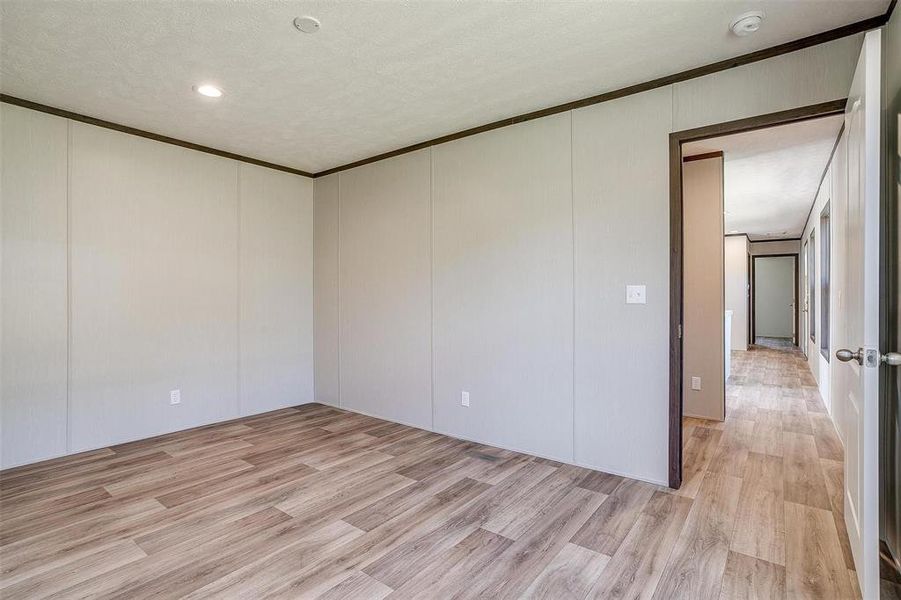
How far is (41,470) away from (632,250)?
4286 millimetres

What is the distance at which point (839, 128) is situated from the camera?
3.47 metres

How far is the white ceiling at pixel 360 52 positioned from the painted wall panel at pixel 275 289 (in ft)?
4.03

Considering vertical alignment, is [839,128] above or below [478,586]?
above

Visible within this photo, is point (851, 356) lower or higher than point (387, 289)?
lower

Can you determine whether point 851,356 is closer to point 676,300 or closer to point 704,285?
point 676,300

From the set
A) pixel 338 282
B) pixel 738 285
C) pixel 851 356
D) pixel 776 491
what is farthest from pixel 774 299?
pixel 851 356

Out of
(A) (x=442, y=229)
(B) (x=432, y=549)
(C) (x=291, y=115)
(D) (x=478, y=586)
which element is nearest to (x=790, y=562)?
(D) (x=478, y=586)

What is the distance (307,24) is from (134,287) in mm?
2745

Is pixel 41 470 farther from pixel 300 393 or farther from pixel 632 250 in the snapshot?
pixel 632 250

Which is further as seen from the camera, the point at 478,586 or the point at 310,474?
the point at 310,474

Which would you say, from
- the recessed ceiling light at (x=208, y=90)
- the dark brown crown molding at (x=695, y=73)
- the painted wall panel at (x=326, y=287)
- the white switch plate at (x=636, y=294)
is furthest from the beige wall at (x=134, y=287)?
the white switch plate at (x=636, y=294)

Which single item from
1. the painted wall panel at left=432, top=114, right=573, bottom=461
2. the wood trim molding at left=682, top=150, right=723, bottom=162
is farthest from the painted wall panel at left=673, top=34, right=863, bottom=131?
the wood trim molding at left=682, top=150, right=723, bottom=162

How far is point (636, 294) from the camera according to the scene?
9.47 feet

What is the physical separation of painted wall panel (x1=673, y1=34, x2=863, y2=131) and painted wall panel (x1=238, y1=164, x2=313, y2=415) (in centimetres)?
379
